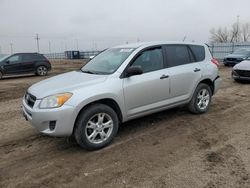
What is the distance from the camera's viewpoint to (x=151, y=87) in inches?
200

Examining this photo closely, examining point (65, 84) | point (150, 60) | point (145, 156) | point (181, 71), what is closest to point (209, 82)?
point (181, 71)

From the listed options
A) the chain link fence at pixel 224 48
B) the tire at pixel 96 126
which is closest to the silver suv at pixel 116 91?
the tire at pixel 96 126

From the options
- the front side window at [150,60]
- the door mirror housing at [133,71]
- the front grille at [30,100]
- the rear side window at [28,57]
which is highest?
the rear side window at [28,57]

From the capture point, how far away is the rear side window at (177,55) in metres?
5.66

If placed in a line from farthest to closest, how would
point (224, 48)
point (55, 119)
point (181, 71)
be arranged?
1. point (224, 48)
2. point (181, 71)
3. point (55, 119)

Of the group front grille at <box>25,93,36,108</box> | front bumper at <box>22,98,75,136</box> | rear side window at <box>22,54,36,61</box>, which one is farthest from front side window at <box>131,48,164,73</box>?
rear side window at <box>22,54,36,61</box>

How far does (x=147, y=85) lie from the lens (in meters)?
5.01

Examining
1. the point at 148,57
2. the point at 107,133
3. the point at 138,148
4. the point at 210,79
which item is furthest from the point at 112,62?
the point at 210,79

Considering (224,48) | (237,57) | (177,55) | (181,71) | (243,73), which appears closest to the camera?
(181,71)

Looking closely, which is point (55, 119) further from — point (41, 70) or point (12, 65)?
point (41, 70)

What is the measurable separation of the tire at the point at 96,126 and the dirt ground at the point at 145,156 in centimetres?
17

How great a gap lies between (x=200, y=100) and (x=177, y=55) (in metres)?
1.27

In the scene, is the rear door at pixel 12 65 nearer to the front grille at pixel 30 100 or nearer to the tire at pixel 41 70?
the tire at pixel 41 70

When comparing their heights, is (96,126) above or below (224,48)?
A: below
